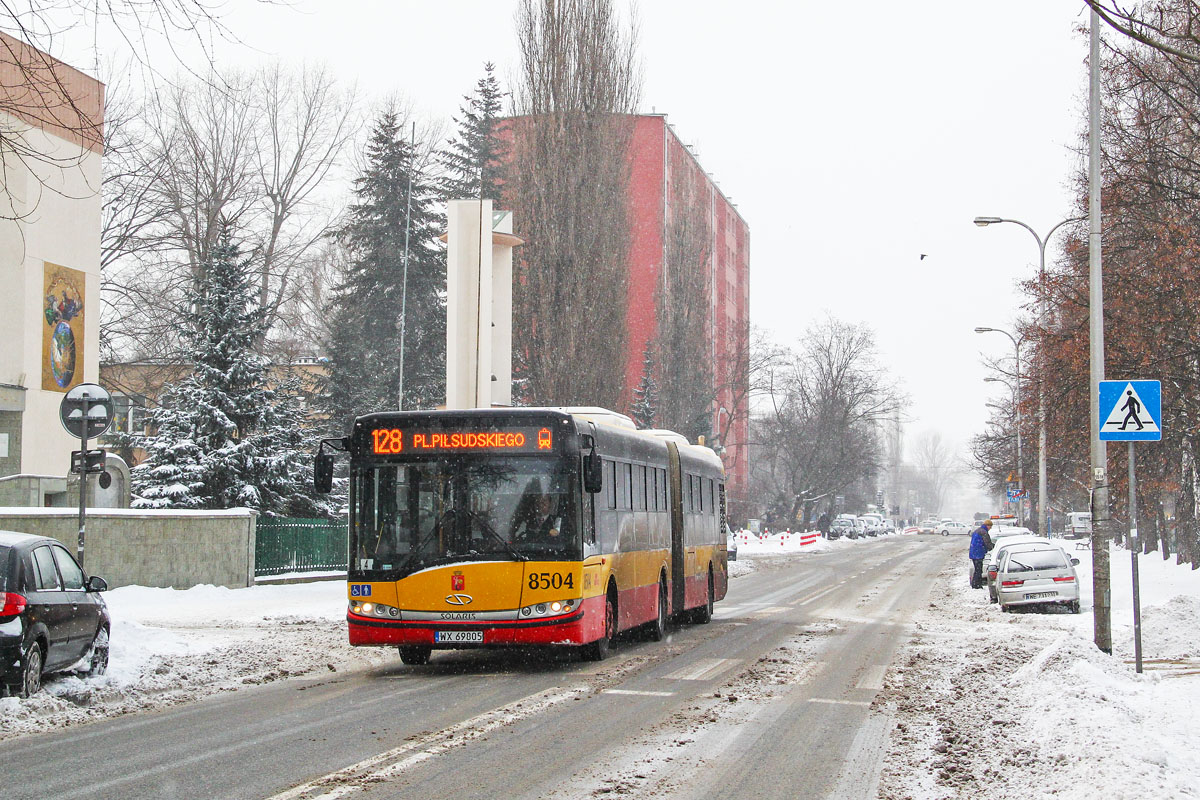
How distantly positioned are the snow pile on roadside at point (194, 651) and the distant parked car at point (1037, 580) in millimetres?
12404

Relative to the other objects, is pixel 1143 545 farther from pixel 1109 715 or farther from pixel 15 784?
pixel 15 784

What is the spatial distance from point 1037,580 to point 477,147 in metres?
34.7

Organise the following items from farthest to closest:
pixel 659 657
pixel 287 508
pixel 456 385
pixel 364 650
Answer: pixel 287 508 < pixel 456 385 < pixel 364 650 < pixel 659 657

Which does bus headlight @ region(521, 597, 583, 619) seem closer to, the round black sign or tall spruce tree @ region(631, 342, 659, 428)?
the round black sign

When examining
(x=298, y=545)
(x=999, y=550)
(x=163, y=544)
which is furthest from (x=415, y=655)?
(x=999, y=550)

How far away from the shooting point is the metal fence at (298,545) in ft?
95.6

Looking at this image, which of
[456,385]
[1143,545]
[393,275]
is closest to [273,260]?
[393,275]

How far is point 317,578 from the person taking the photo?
30891mm

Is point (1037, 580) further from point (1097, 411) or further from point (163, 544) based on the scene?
point (163, 544)

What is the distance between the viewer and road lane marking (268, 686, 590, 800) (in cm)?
782

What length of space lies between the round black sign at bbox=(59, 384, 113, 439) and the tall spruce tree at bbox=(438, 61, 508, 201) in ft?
119

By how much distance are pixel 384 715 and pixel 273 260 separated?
4338 cm

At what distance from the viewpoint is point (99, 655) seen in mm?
13633

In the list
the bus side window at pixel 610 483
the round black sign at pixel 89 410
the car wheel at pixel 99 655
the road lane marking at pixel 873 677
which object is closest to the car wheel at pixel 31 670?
the car wheel at pixel 99 655
